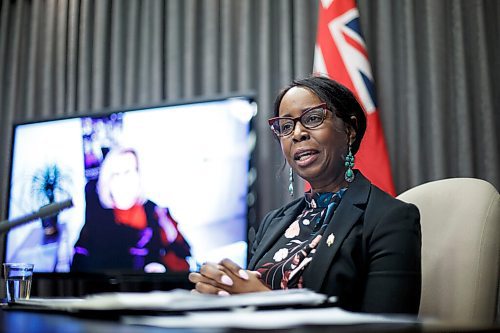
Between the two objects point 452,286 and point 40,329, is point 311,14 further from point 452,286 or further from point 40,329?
point 40,329

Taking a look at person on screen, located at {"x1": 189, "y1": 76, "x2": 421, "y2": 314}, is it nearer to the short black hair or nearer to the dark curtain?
the short black hair

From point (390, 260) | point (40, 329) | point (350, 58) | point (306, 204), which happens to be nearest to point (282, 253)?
point (306, 204)

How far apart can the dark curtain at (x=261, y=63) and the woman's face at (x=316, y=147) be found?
87cm

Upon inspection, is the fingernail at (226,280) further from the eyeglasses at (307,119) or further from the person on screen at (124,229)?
the person on screen at (124,229)

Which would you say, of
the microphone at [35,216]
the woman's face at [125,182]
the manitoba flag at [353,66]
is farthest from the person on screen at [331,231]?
Answer: the woman's face at [125,182]

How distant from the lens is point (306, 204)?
1.71 meters

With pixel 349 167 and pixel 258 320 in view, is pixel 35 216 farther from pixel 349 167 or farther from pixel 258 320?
pixel 349 167

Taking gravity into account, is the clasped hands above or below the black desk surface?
below

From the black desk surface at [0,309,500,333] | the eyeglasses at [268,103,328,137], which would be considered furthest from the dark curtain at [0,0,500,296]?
the black desk surface at [0,309,500,333]

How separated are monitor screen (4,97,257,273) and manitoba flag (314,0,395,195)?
40 centimetres

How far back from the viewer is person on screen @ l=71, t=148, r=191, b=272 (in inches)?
107

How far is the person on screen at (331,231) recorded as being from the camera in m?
1.25

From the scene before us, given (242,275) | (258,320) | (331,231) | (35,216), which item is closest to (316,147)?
(331,231)

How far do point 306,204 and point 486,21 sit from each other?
4.78 feet
